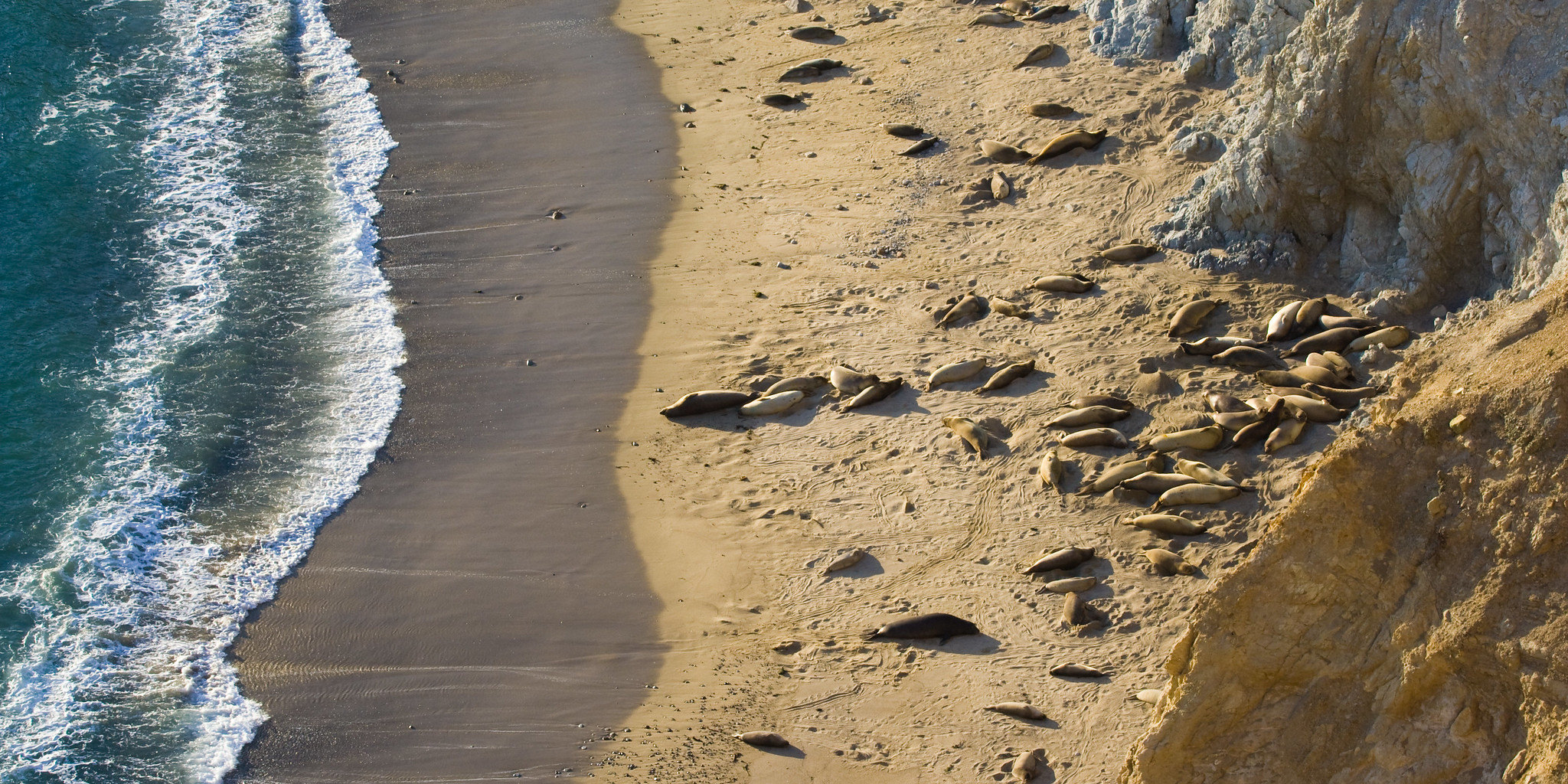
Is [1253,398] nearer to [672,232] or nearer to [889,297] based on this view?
[889,297]

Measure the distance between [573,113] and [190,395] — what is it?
6.31 meters

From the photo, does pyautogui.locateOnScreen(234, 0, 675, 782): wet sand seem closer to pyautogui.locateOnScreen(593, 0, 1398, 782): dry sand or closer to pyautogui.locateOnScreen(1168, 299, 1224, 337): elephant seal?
pyautogui.locateOnScreen(593, 0, 1398, 782): dry sand

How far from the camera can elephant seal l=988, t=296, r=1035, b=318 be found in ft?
37.8

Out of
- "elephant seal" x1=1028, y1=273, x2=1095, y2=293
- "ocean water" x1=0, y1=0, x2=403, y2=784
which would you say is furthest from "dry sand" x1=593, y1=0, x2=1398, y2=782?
"ocean water" x1=0, y1=0, x2=403, y2=784

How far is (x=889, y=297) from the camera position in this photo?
40.0 ft

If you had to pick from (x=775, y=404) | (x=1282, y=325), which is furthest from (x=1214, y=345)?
(x=775, y=404)

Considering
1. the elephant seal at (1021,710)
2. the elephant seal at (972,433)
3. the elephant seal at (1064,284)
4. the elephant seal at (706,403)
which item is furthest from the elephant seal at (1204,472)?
the elephant seal at (706,403)

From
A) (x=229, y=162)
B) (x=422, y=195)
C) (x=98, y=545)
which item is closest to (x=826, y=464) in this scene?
(x=98, y=545)

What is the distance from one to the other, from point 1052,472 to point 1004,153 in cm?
545

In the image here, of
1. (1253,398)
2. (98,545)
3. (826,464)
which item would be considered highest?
(1253,398)

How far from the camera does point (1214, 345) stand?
10445 mm

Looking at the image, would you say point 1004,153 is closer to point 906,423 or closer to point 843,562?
point 906,423

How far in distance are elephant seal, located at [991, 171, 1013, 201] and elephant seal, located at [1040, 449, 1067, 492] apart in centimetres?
448

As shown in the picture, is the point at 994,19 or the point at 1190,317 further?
the point at 994,19
